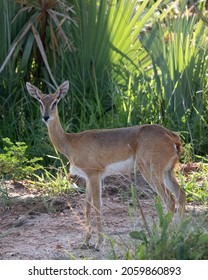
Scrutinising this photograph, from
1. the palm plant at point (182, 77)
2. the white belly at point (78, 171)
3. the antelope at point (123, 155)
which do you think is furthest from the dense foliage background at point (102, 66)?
the white belly at point (78, 171)

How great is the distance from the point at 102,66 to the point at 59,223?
3.18 m

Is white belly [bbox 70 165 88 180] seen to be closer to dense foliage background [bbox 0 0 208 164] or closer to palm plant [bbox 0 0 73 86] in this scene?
dense foliage background [bbox 0 0 208 164]

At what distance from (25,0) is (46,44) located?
34.0 inches

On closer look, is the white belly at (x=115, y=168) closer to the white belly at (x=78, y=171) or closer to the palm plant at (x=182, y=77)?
the white belly at (x=78, y=171)

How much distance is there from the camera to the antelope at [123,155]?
728cm

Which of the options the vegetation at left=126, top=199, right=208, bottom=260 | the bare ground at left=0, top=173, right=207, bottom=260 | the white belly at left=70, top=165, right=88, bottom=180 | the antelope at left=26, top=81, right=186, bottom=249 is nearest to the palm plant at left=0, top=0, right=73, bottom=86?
the bare ground at left=0, top=173, right=207, bottom=260

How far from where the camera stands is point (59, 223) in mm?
7383

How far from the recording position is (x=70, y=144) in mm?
7648

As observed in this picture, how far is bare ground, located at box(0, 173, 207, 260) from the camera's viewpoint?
21.4 feet

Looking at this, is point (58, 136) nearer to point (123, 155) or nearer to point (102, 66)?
point (123, 155)

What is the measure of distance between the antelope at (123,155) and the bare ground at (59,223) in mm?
193

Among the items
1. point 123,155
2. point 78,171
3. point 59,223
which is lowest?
point 59,223

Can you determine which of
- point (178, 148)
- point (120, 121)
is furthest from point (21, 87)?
point (178, 148)

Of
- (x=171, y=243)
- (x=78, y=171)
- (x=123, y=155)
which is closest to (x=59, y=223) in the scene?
(x=78, y=171)
